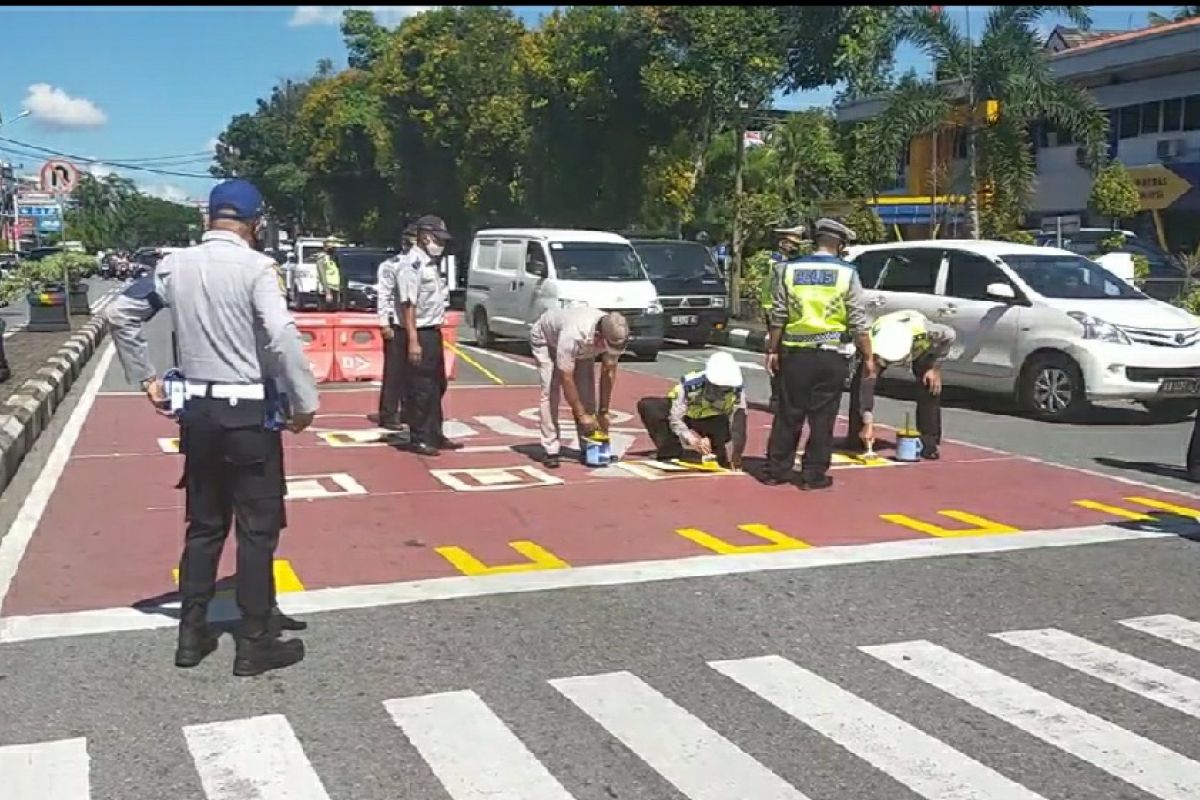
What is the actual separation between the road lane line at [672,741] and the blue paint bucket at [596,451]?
4522 millimetres

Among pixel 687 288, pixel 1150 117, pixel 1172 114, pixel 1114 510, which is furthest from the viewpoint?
pixel 1150 117

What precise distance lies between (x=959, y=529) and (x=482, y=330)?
589 inches

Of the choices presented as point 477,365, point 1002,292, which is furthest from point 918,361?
point 477,365

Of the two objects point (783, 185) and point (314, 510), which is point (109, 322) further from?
point (783, 185)

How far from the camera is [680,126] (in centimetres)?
2581

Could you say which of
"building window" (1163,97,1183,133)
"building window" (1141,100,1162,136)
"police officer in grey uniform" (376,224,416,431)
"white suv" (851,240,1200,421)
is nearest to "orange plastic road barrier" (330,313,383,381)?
"police officer in grey uniform" (376,224,416,431)

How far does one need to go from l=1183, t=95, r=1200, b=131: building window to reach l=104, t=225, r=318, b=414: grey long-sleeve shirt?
29.7 metres

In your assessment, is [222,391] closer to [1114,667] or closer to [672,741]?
[672,741]

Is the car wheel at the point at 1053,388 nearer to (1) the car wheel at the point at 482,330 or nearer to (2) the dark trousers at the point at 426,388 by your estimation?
(2) the dark trousers at the point at 426,388

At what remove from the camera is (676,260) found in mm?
21469

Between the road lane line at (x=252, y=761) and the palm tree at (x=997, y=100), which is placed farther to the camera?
the palm tree at (x=997, y=100)

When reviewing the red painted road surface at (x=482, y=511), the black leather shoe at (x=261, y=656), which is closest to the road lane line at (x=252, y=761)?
the black leather shoe at (x=261, y=656)

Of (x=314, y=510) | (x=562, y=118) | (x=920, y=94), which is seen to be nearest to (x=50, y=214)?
(x=562, y=118)

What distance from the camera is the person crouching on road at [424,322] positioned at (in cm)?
988
